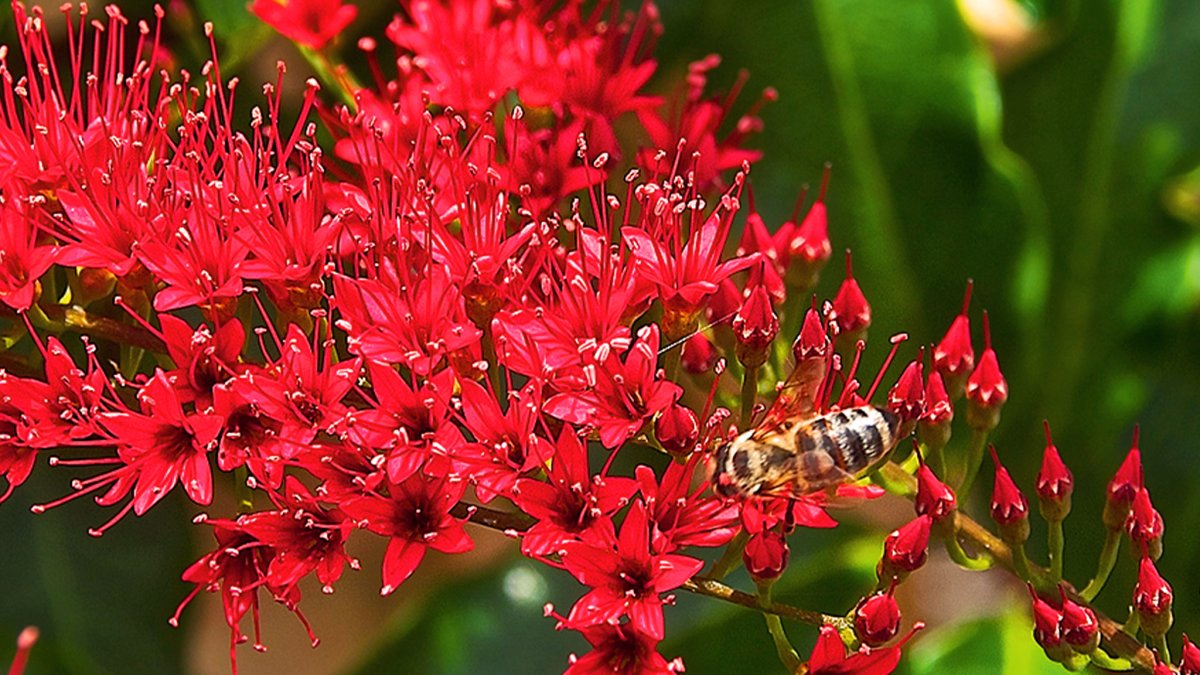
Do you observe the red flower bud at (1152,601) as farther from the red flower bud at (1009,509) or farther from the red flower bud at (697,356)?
the red flower bud at (697,356)

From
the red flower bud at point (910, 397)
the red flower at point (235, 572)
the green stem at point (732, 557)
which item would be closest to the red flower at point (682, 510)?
the green stem at point (732, 557)

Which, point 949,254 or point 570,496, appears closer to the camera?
point 570,496

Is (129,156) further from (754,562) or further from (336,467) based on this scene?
(754,562)

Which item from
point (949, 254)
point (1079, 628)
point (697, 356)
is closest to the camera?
point (1079, 628)

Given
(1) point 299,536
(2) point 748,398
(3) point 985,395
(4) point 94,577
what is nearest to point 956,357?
(3) point 985,395

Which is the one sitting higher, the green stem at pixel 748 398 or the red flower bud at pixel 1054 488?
the green stem at pixel 748 398

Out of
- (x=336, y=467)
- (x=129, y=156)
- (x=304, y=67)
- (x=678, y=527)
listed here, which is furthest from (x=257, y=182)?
(x=304, y=67)

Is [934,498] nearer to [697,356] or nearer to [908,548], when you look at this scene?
[908,548]
